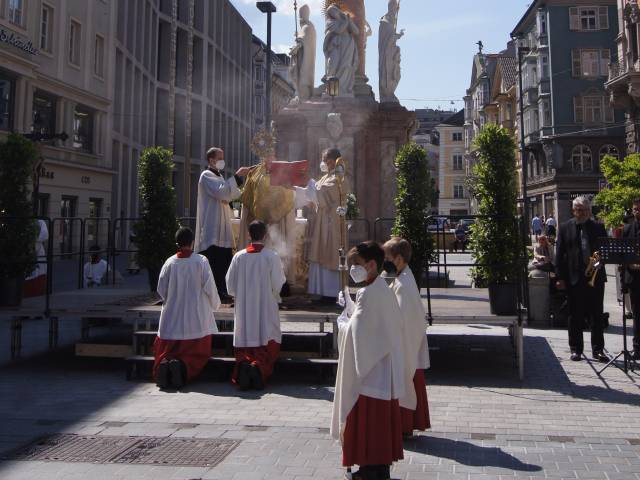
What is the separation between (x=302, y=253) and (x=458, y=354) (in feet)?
9.35

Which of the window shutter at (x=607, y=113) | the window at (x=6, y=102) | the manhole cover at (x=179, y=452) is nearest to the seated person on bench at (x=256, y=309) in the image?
the manhole cover at (x=179, y=452)

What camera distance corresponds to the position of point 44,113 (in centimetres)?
2959

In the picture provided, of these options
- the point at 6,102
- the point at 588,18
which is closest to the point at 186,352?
the point at 6,102

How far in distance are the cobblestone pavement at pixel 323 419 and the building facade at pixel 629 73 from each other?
31.5m

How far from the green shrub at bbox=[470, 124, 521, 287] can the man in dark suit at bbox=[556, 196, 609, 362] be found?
2.31ft

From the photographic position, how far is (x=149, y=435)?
18.7 feet

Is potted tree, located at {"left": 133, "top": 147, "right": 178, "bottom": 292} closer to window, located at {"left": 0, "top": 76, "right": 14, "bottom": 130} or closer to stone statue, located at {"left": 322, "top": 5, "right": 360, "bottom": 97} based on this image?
stone statue, located at {"left": 322, "top": 5, "right": 360, "bottom": 97}

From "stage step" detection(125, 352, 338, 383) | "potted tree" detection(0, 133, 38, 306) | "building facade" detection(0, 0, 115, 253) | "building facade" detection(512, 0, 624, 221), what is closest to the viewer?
"stage step" detection(125, 352, 338, 383)

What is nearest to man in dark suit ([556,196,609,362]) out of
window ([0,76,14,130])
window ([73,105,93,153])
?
window ([0,76,14,130])

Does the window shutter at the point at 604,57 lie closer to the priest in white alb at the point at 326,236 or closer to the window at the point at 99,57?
the window at the point at 99,57

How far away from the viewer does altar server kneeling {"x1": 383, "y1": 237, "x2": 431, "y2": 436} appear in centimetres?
538

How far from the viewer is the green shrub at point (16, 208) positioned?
9375mm

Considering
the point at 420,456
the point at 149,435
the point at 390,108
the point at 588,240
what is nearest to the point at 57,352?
the point at 149,435

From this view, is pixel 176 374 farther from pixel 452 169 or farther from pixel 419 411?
pixel 452 169
